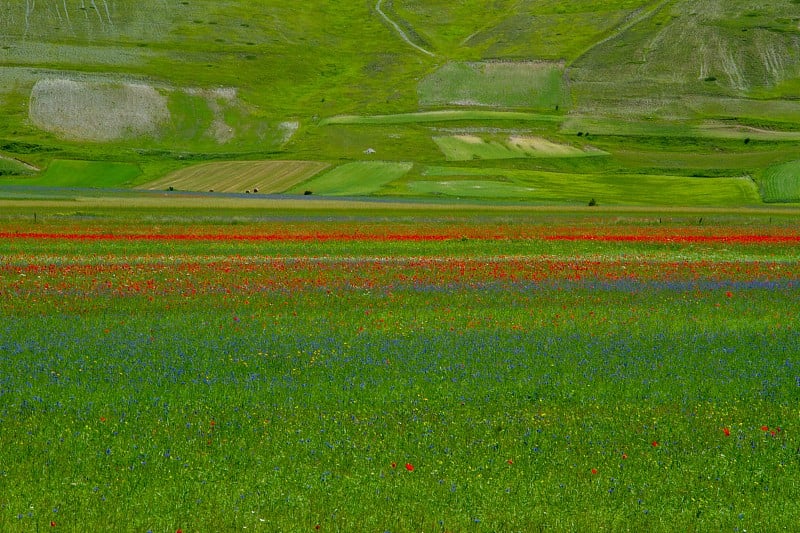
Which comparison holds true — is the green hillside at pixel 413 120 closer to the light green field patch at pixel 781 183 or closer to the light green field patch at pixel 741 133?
the light green field patch at pixel 741 133

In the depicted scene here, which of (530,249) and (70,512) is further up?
(70,512)

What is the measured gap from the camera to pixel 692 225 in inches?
2456

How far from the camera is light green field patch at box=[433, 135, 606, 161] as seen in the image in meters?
137

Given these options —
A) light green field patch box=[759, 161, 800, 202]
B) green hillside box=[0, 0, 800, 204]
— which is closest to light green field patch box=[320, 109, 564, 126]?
green hillside box=[0, 0, 800, 204]

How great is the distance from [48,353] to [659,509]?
505 inches

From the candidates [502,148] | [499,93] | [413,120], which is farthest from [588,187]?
[499,93]

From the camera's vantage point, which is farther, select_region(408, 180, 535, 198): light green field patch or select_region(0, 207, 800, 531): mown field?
select_region(408, 180, 535, 198): light green field patch

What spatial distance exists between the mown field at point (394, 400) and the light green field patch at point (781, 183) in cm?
7683

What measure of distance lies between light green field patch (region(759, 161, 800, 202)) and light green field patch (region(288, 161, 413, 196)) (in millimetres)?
49289

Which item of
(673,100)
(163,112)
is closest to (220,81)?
(163,112)

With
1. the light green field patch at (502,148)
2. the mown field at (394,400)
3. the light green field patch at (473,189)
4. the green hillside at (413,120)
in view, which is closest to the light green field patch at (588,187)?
the light green field patch at (473,189)

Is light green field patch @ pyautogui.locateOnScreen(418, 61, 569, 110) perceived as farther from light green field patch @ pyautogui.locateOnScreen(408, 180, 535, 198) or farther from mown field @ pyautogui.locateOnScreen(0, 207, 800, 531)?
mown field @ pyautogui.locateOnScreen(0, 207, 800, 531)

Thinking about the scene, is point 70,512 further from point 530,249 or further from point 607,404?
point 530,249

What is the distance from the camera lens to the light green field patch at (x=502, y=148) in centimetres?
13725
